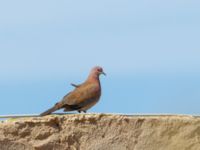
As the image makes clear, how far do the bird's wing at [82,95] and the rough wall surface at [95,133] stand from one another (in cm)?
291

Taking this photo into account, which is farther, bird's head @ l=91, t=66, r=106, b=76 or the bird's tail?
bird's head @ l=91, t=66, r=106, b=76

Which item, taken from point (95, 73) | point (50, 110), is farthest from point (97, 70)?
point (50, 110)

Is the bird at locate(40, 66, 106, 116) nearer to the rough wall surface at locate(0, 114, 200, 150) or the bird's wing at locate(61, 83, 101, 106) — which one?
the bird's wing at locate(61, 83, 101, 106)

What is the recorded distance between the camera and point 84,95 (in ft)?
31.4

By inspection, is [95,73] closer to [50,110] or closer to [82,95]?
[82,95]

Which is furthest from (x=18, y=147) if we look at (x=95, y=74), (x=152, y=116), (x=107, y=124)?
(x=95, y=74)

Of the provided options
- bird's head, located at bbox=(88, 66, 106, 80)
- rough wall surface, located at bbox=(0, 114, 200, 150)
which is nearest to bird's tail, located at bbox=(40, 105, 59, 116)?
rough wall surface, located at bbox=(0, 114, 200, 150)

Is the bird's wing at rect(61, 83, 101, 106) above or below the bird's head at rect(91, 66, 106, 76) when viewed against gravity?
below

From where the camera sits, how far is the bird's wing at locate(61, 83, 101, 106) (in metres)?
9.27

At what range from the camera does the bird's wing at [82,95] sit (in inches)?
365

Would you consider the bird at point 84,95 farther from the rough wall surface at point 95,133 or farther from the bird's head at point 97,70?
the rough wall surface at point 95,133

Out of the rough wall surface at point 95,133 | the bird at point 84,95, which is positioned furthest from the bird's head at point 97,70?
the rough wall surface at point 95,133

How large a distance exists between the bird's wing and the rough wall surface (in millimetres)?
2910

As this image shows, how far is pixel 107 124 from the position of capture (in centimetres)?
626
